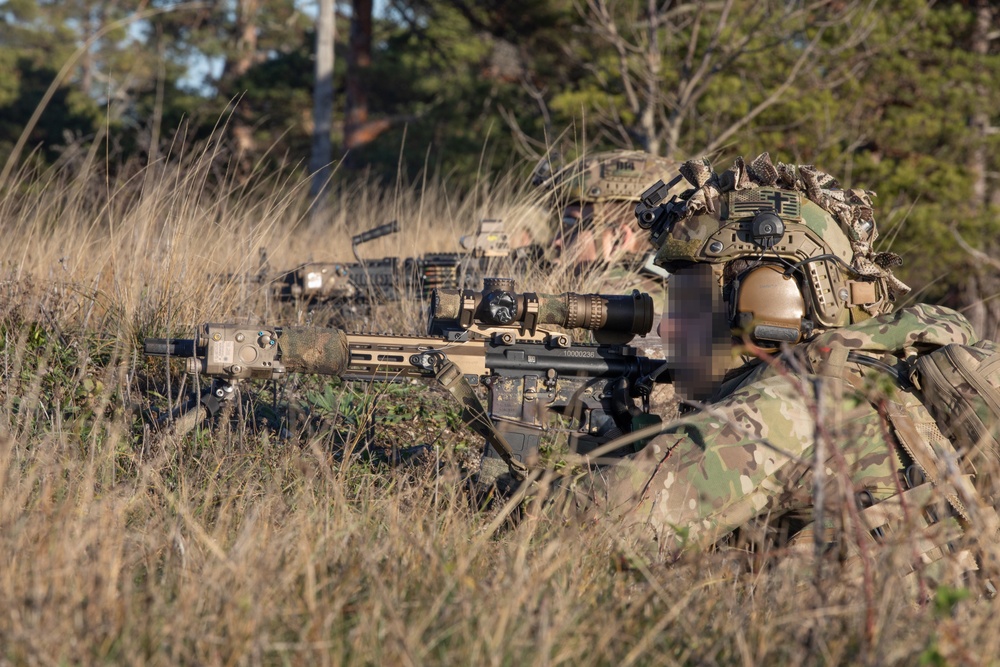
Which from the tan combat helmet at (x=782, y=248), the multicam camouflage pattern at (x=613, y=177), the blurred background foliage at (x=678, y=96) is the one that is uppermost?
the blurred background foliage at (x=678, y=96)

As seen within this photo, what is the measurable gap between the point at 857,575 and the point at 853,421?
0.65 meters

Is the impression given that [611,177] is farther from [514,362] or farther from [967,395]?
[967,395]

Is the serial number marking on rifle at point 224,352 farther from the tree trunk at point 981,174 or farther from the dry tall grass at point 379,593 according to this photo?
the tree trunk at point 981,174

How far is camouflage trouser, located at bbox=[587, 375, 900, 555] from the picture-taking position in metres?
2.88

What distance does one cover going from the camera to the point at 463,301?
12.0 feet

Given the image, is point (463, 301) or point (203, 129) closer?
point (463, 301)

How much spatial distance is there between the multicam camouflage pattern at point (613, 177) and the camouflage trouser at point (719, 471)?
3.75 metres

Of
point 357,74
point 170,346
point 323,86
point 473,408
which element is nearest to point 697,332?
point 473,408

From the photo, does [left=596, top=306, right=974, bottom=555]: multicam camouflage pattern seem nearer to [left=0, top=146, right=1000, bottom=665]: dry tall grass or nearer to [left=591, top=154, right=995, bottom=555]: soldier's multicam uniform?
[left=591, top=154, right=995, bottom=555]: soldier's multicam uniform

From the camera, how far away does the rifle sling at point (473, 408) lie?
3.63 meters

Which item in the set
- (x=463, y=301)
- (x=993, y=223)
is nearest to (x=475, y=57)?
(x=993, y=223)

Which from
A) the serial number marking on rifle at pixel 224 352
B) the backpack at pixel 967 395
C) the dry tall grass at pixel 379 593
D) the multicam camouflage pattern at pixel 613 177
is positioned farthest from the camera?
the multicam camouflage pattern at pixel 613 177

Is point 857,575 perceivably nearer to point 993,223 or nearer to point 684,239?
point 684,239

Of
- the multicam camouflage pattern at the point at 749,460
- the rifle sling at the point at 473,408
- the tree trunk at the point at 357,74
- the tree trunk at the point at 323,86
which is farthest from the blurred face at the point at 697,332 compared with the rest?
the tree trunk at the point at 357,74
